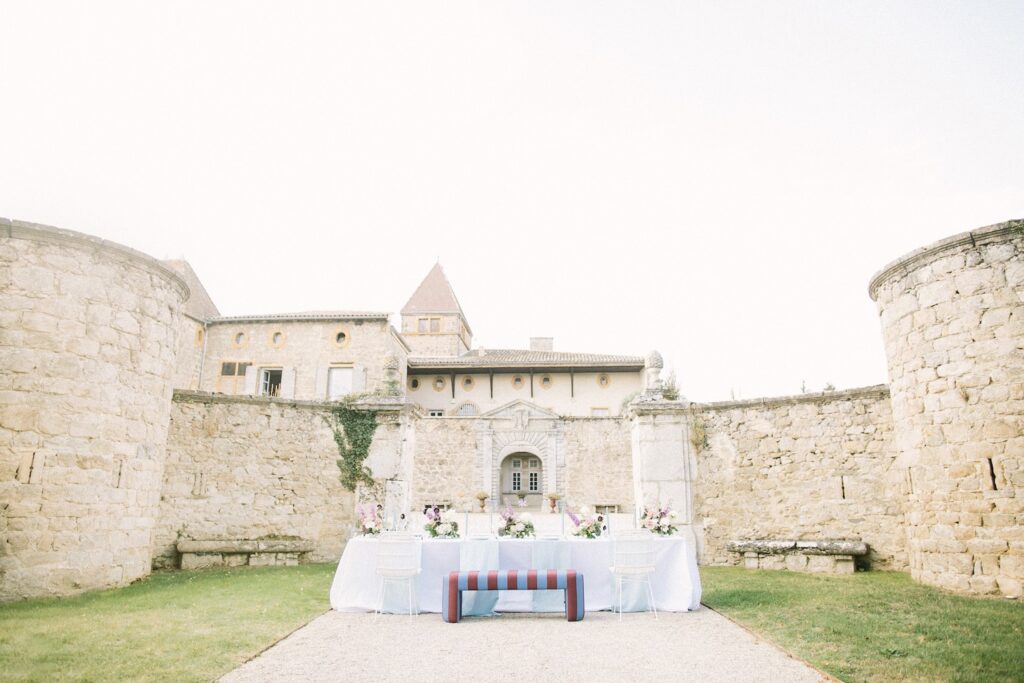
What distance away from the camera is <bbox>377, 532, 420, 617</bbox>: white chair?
6.26 m

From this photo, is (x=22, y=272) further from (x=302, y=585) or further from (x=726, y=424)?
(x=726, y=424)

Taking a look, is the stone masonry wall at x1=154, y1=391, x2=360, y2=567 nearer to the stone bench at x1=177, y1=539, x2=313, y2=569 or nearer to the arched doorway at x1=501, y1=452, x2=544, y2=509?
the stone bench at x1=177, y1=539, x2=313, y2=569

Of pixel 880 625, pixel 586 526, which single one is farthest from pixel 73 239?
pixel 880 625

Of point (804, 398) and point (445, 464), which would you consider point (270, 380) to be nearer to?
point (445, 464)

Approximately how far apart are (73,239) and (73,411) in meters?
2.11

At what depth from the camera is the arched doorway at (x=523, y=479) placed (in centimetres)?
2467

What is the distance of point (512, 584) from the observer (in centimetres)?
585

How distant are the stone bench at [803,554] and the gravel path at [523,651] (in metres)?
3.40

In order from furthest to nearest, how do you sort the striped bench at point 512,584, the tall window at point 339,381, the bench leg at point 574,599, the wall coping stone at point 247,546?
the tall window at point 339,381 < the wall coping stone at point 247,546 < the bench leg at point 574,599 < the striped bench at point 512,584

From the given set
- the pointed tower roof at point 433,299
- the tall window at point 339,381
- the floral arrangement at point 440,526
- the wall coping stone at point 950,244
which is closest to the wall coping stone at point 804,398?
the wall coping stone at point 950,244

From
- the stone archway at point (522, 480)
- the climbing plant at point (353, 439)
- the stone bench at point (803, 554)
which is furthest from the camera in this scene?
the stone archway at point (522, 480)

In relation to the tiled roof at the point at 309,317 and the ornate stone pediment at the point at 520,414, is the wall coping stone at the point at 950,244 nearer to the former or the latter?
the ornate stone pediment at the point at 520,414

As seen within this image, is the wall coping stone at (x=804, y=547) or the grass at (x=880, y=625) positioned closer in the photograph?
the grass at (x=880, y=625)

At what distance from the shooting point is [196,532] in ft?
30.5
